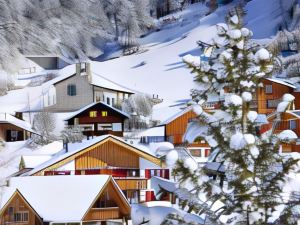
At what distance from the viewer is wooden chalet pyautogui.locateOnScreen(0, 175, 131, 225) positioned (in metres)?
23.2

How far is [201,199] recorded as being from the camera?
6.01 meters

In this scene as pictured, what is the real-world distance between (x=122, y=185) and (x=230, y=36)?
827 inches

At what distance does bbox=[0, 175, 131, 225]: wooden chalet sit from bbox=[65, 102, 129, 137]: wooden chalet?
1001cm

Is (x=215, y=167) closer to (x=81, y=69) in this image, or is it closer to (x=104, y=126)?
(x=104, y=126)

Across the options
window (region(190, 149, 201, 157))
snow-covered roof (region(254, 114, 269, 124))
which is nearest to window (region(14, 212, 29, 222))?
window (region(190, 149, 201, 157))

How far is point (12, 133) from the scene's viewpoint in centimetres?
3997

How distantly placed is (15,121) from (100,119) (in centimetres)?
721

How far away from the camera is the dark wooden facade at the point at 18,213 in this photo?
23266 mm

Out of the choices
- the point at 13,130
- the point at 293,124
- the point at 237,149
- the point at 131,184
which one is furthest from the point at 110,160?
Result: the point at 237,149

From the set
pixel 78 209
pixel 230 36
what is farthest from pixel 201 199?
pixel 78 209

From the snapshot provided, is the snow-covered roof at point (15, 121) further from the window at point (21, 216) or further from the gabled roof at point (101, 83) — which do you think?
the window at point (21, 216)

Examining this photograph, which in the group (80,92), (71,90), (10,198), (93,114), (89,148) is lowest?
(10,198)

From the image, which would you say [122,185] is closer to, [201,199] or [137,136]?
[137,136]

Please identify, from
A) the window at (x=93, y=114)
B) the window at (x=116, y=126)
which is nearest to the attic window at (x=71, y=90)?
the window at (x=116, y=126)
